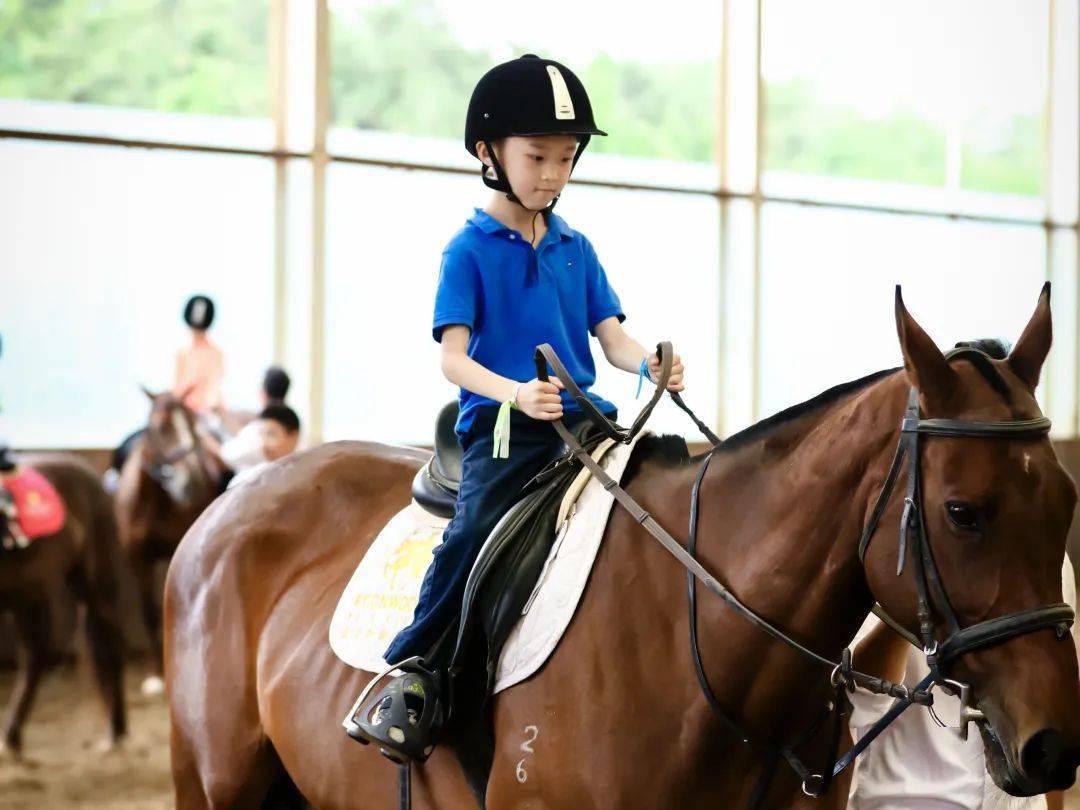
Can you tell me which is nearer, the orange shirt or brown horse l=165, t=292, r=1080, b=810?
brown horse l=165, t=292, r=1080, b=810

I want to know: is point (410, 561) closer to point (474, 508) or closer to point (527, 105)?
point (474, 508)

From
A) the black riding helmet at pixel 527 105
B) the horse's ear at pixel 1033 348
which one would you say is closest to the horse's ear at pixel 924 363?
the horse's ear at pixel 1033 348

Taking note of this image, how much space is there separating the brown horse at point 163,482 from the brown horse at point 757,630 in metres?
3.76

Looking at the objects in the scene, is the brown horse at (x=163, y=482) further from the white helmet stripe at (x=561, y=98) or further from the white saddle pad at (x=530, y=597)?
the white helmet stripe at (x=561, y=98)

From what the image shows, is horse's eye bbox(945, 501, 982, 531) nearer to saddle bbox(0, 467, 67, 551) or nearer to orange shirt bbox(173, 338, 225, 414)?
saddle bbox(0, 467, 67, 551)

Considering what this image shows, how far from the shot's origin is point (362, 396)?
764 centimetres

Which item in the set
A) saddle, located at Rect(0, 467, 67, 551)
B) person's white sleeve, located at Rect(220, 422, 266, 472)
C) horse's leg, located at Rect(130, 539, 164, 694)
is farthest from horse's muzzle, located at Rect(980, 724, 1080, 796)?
horse's leg, located at Rect(130, 539, 164, 694)

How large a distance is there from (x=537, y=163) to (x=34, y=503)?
13.3 feet

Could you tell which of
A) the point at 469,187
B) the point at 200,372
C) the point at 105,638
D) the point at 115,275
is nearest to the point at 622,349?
the point at 105,638

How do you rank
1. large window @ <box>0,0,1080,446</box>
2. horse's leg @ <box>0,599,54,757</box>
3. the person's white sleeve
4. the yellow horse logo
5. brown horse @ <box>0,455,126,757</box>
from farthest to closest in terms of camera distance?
large window @ <box>0,0,1080,446</box>, the person's white sleeve, horse's leg @ <box>0,599,54,757</box>, brown horse @ <box>0,455,126,757</box>, the yellow horse logo

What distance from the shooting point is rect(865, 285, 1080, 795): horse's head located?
1493 mm

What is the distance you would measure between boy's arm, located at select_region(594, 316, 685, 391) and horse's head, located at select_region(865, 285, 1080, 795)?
573mm

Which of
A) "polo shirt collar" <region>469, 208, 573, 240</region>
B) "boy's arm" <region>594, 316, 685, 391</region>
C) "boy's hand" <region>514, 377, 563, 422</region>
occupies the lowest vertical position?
"boy's hand" <region>514, 377, 563, 422</region>

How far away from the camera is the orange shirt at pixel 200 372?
6.79m
